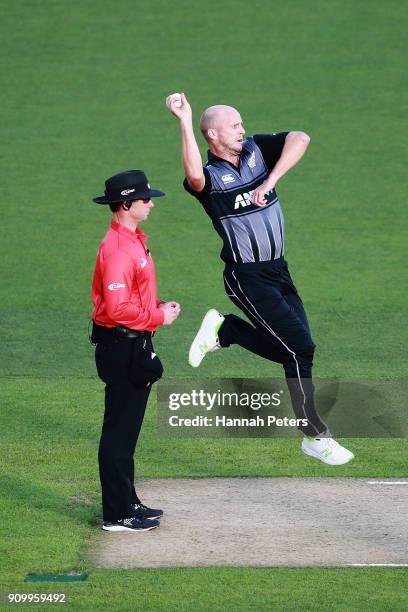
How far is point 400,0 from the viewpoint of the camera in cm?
2489

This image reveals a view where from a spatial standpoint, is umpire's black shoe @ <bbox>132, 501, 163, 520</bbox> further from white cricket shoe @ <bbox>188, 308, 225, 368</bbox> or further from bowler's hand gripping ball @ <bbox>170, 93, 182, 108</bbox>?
bowler's hand gripping ball @ <bbox>170, 93, 182, 108</bbox>

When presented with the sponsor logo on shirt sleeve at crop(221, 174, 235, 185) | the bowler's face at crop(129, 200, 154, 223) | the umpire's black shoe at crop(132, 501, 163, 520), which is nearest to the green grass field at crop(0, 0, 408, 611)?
the umpire's black shoe at crop(132, 501, 163, 520)

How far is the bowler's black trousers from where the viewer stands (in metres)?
8.57

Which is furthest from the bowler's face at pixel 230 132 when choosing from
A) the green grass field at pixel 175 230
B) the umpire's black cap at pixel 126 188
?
the green grass field at pixel 175 230

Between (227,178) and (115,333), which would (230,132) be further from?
(115,333)

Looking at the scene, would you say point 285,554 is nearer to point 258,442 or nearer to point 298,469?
point 298,469

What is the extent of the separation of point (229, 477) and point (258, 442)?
89 centimetres

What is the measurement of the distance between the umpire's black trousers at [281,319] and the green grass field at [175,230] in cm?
114

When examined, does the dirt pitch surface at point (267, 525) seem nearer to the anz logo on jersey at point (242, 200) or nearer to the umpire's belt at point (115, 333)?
the umpire's belt at point (115, 333)

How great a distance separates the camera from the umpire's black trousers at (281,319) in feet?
29.6

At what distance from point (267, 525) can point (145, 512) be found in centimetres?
80

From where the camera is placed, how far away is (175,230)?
17656 mm

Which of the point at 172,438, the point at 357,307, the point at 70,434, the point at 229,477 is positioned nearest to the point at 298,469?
the point at 229,477

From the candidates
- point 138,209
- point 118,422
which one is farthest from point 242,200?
point 118,422
